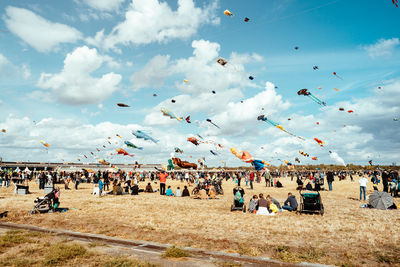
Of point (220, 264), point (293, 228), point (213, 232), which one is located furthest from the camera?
point (293, 228)

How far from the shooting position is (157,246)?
7.78m

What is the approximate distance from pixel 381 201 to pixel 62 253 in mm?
15862

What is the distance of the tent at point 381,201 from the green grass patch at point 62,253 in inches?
598

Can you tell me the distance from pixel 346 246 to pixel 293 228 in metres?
2.48

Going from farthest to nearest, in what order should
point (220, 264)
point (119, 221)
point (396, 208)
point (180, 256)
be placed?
point (396, 208)
point (119, 221)
point (180, 256)
point (220, 264)

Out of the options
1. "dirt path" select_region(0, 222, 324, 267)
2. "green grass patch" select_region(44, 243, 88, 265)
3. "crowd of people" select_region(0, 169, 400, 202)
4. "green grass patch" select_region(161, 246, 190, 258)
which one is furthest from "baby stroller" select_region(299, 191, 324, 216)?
"green grass patch" select_region(44, 243, 88, 265)

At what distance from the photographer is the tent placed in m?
14.4

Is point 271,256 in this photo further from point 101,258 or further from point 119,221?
point 119,221

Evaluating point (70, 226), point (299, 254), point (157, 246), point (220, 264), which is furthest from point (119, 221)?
point (299, 254)

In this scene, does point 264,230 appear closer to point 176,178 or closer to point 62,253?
point 62,253

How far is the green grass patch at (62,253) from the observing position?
626 centimetres

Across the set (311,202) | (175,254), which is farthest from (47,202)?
(311,202)

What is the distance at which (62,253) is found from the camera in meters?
6.62

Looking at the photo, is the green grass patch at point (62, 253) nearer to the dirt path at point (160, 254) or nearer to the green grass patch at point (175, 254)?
the dirt path at point (160, 254)
